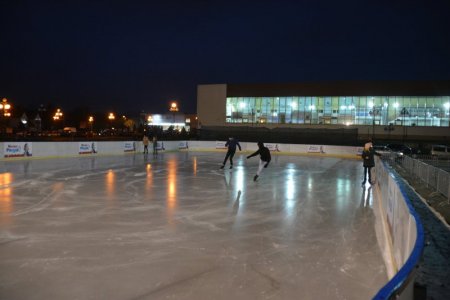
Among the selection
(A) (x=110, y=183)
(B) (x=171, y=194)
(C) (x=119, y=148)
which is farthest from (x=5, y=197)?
(C) (x=119, y=148)

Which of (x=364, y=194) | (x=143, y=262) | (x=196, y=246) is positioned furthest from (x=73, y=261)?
(x=364, y=194)

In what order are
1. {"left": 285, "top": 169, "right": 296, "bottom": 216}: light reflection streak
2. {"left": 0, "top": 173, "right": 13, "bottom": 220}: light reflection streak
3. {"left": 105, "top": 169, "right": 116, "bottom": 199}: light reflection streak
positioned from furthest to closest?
1. {"left": 105, "top": 169, "right": 116, "bottom": 199}: light reflection streak
2. {"left": 285, "top": 169, "right": 296, "bottom": 216}: light reflection streak
3. {"left": 0, "top": 173, "right": 13, "bottom": 220}: light reflection streak

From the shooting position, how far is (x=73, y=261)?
5.93 metres

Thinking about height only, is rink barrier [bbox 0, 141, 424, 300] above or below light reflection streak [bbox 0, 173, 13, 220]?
above

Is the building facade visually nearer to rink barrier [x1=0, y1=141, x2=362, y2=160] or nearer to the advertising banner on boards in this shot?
rink barrier [x1=0, y1=141, x2=362, y2=160]

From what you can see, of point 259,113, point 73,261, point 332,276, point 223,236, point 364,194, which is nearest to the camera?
point 332,276

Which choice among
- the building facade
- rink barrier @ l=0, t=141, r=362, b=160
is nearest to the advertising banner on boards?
rink barrier @ l=0, t=141, r=362, b=160

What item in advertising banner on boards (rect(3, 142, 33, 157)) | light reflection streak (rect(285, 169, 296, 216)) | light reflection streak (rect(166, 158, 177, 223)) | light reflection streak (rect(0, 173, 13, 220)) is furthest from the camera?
advertising banner on boards (rect(3, 142, 33, 157))

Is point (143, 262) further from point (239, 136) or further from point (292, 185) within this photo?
point (239, 136)

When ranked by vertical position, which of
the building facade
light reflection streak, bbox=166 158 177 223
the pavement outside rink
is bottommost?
the pavement outside rink

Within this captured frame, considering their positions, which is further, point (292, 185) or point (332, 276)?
point (292, 185)

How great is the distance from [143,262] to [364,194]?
896 centimetres

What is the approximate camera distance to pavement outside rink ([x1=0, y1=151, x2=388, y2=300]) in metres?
5.03

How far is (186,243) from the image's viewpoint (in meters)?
6.97
